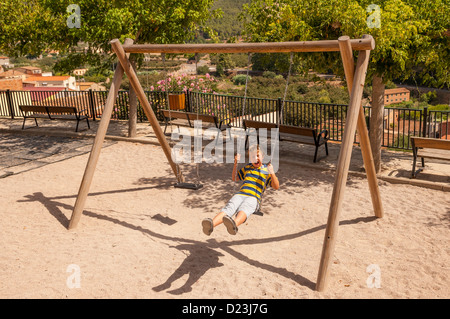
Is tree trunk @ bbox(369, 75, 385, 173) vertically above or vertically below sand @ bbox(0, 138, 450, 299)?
above

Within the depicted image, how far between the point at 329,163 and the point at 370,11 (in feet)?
10.7

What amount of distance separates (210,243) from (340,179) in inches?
76.3

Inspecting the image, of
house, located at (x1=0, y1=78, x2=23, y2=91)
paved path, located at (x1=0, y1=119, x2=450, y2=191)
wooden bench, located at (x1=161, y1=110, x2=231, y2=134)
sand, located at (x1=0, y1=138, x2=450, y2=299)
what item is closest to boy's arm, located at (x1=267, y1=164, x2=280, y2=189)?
sand, located at (x1=0, y1=138, x2=450, y2=299)

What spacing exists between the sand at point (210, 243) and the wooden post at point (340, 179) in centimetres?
25

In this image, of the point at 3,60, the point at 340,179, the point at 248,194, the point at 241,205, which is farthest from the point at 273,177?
the point at 3,60

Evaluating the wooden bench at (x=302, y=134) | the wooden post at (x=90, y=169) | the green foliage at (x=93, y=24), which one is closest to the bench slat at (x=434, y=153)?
the wooden bench at (x=302, y=134)

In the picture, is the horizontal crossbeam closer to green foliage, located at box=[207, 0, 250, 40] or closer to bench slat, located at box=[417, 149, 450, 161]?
bench slat, located at box=[417, 149, 450, 161]

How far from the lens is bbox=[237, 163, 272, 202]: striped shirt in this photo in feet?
17.0

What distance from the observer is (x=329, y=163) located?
29.0 ft

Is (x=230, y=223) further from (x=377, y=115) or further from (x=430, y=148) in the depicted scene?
(x=430, y=148)

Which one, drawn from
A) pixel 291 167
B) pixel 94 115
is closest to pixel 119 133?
pixel 94 115

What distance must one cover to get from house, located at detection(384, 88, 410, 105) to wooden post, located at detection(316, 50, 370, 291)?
211ft

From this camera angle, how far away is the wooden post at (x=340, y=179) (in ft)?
14.6
